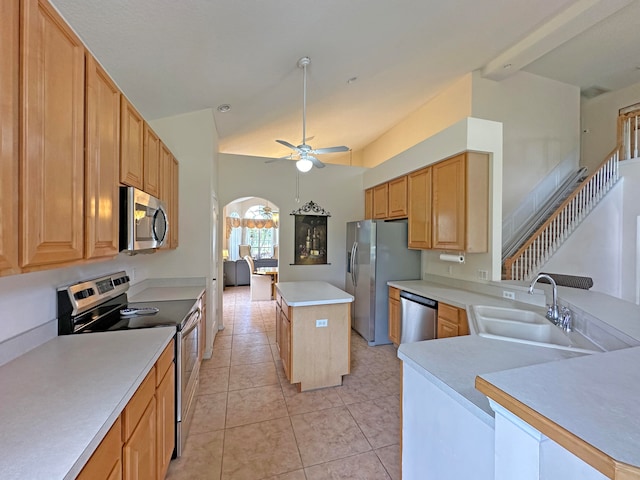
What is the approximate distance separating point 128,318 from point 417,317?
281 cm

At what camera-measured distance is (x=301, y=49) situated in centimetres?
236

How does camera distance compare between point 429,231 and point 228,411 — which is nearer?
point 228,411

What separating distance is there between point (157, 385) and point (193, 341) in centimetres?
78

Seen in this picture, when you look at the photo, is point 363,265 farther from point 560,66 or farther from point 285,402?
point 560,66

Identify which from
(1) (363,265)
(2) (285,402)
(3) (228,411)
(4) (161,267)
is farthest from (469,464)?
(4) (161,267)

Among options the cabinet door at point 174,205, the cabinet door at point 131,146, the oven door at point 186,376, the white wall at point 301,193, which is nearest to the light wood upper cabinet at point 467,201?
the white wall at point 301,193

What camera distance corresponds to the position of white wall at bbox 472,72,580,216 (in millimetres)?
4781

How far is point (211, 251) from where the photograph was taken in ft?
11.5

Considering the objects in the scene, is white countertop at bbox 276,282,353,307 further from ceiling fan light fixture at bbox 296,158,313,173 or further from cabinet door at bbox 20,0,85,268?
cabinet door at bbox 20,0,85,268

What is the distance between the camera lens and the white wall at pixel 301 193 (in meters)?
4.55

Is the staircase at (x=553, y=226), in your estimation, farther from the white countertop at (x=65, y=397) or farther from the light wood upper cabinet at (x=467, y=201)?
the white countertop at (x=65, y=397)

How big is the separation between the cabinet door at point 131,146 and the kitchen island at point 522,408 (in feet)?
6.37

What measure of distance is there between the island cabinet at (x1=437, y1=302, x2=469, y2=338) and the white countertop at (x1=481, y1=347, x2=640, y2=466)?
5.48 feet

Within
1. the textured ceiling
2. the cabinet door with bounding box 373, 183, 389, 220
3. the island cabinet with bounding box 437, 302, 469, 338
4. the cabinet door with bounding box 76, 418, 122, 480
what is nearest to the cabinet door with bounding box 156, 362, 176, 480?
the cabinet door with bounding box 76, 418, 122, 480
